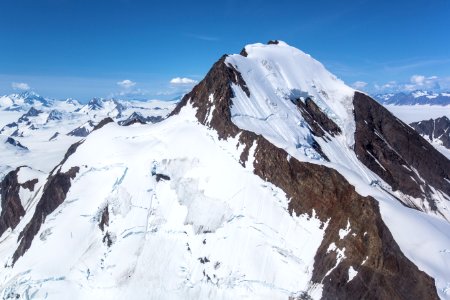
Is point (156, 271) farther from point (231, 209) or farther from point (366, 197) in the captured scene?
point (366, 197)

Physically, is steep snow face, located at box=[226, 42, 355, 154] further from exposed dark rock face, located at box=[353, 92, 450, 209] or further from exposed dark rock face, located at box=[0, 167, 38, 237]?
exposed dark rock face, located at box=[0, 167, 38, 237]

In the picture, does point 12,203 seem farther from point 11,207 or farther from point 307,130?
point 307,130

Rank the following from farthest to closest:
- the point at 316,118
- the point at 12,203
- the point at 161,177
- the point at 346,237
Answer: the point at 12,203 < the point at 316,118 < the point at 161,177 < the point at 346,237

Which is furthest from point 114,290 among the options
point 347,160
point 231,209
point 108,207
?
point 347,160

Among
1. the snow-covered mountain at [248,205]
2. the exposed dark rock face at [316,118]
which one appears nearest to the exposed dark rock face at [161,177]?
the snow-covered mountain at [248,205]

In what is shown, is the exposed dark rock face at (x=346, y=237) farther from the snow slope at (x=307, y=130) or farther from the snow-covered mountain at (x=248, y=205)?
the snow slope at (x=307, y=130)

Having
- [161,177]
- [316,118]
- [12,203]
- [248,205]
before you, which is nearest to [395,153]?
[316,118]

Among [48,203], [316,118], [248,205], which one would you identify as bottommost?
[48,203]
